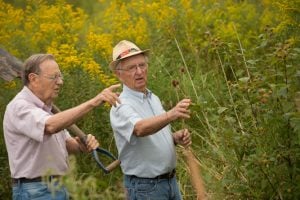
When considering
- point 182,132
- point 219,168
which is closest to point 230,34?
point 219,168

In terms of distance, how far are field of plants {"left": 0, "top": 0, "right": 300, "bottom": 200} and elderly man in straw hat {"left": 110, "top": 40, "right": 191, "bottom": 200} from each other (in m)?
0.20

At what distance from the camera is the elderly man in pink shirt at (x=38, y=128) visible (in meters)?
4.13

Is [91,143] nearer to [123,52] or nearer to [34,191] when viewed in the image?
[34,191]

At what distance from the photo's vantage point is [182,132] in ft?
15.3

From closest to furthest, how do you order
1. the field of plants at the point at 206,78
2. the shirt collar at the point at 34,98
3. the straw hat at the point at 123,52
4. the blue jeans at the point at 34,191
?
the blue jeans at the point at 34,191 → the shirt collar at the point at 34,98 → the field of plants at the point at 206,78 → the straw hat at the point at 123,52

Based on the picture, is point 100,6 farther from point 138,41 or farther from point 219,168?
point 219,168

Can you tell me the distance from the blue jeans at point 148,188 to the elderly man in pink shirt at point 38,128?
0.37m

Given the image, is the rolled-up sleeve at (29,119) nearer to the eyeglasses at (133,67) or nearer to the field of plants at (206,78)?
the field of plants at (206,78)

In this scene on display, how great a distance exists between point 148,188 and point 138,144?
305mm

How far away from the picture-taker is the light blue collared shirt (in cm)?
440

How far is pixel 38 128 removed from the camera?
13.6 ft

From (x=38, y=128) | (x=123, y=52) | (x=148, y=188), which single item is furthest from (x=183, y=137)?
(x=38, y=128)

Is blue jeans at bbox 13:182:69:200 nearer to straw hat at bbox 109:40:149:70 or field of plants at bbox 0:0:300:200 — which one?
field of plants at bbox 0:0:300:200

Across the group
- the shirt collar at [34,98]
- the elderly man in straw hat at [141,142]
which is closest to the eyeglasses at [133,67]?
the elderly man in straw hat at [141,142]
